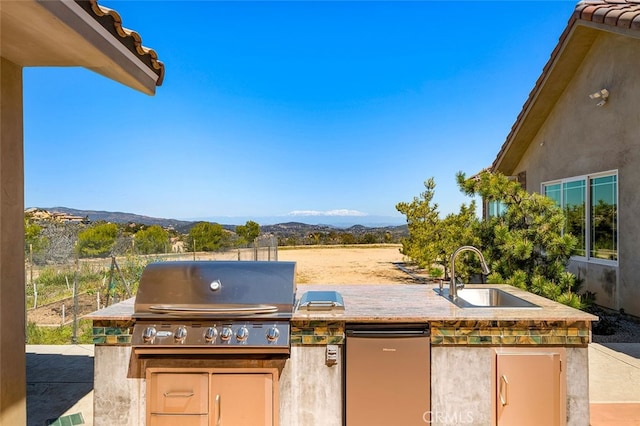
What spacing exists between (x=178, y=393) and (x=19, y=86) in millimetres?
2502

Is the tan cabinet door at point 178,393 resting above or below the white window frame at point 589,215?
below

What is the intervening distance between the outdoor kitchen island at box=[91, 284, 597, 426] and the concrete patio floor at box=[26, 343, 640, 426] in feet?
3.18

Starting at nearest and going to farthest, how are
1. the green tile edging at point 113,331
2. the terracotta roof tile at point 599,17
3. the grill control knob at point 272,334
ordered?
1. the grill control knob at point 272,334
2. the green tile edging at point 113,331
3. the terracotta roof tile at point 599,17

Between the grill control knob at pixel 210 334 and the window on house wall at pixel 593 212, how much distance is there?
7.13m

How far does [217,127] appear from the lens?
25.2 m

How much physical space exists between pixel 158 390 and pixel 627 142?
7495 millimetres

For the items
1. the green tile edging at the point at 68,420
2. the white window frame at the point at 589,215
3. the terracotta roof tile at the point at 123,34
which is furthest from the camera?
the white window frame at the point at 589,215

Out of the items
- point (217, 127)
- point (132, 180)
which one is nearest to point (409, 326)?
point (217, 127)

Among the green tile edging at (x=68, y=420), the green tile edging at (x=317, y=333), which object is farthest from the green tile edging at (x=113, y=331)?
the green tile edging at (x=68, y=420)

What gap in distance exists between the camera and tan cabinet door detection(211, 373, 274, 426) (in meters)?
2.30

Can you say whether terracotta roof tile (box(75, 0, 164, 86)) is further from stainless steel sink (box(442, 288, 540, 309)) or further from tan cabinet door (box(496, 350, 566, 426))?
tan cabinet door (box(496, 350, 566, 426))

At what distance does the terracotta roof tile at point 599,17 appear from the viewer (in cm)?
513

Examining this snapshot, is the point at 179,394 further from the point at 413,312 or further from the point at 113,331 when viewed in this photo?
the point at 413,312

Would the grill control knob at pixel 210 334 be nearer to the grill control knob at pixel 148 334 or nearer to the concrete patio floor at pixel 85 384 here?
the grill control knob at pixel 148 334
